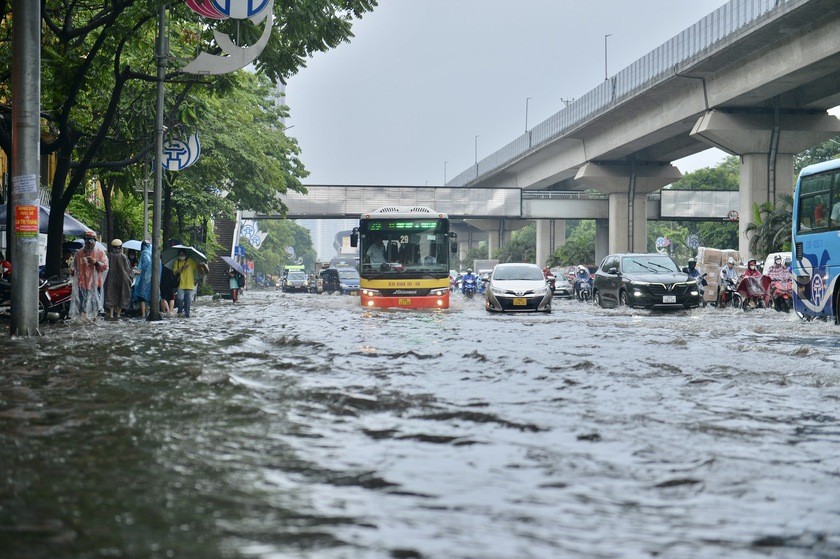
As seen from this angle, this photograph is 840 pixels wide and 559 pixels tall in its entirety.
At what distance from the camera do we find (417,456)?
599 cm

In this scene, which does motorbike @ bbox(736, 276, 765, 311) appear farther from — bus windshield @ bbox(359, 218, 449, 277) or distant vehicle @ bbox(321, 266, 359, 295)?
distant vehicle @ bbox(321, 266, 359, 295)

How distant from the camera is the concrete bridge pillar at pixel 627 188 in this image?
2299 inches

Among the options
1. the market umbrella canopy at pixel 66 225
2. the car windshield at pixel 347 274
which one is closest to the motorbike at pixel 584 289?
the car windshield at pixel 347 274

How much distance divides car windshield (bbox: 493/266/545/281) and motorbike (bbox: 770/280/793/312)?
6087 mm

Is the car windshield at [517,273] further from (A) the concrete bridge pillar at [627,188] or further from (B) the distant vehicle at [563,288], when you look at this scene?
(A) the concrete bridge pillar at [627,188]

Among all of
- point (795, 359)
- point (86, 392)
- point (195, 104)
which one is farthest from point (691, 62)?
point (86, 392)

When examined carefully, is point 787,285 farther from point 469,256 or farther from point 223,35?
point 469,256

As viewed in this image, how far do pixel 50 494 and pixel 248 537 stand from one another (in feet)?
4.01

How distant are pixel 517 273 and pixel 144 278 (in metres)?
10.3

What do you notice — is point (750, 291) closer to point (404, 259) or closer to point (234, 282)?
point (404, 259)

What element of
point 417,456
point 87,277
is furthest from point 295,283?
point 417,456

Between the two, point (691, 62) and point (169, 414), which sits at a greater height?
point (691, 62)

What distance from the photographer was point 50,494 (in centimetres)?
478

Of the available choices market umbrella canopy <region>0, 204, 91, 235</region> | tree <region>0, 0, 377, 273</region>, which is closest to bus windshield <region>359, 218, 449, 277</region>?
tree <region>0, 0, 377, 273</region>
